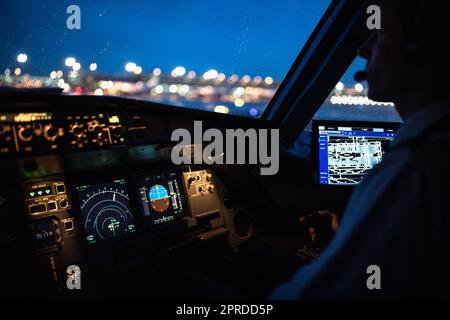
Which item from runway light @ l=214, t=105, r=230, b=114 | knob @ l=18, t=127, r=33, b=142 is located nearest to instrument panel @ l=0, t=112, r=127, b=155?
knob @ l=18, t=127, r=33, b=142

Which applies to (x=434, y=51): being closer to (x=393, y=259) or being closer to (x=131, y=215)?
(x=393, y=259)

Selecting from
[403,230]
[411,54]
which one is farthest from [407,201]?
[411,54]

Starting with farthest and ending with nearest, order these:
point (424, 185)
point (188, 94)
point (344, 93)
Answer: point (188, 94) → point (344, 93) → point (424, 185)

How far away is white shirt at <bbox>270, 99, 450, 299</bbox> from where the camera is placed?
1.82 ft

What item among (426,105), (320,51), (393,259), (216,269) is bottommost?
(216,269)

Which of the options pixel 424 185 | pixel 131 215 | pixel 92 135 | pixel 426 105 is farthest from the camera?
pixel 131 215

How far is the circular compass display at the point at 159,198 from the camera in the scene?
1.95 meters

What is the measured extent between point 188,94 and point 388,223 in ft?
7.10

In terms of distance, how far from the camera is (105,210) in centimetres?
180

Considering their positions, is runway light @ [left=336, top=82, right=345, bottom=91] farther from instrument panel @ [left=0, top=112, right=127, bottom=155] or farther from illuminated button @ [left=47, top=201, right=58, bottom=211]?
illuminated button @ [left=47, top=201, right=58, bottom=211]

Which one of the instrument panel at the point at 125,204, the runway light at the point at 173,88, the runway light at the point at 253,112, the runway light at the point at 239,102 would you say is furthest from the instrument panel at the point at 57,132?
the runway light at the point at 173,88

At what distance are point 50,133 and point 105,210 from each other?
1.86ft

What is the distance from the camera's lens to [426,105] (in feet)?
2.21

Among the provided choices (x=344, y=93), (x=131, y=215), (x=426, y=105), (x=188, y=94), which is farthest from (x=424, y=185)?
(x=188, y=94)
